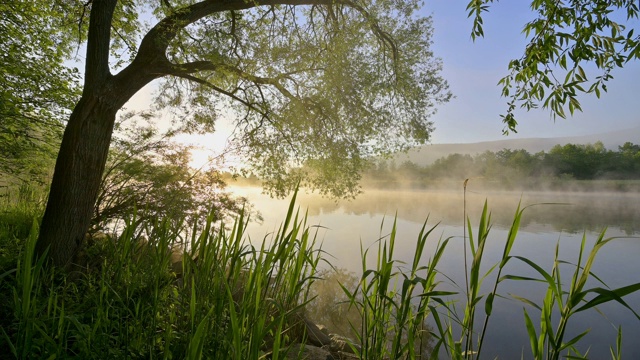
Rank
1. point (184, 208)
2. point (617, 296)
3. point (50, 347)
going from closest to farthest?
point (617, 296) < point (50, 347) < point (184, 208)

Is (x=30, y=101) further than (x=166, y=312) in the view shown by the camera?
Yes

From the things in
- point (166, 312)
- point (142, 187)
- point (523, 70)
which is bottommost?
point (166, 312)

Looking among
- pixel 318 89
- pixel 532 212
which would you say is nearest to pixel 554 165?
pixel 532 212

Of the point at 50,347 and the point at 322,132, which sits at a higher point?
the point at 322,132

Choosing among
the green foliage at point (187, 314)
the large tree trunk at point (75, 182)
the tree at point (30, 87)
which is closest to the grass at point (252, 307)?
the green foliage at point (187, 314)

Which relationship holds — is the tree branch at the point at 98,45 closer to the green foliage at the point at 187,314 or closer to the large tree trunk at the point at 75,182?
the large tree trunk at the point at 75,182

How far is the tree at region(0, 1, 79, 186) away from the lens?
17.5 feet

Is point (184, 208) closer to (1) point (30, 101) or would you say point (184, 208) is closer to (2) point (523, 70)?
(1) point (30, 101)

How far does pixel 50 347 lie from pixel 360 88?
21.1 feet

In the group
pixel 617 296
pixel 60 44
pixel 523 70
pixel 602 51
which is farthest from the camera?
pixel 60 44

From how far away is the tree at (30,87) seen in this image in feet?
17.5

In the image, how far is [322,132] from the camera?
22.4 ft

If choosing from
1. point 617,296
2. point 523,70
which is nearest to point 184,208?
point 523,70

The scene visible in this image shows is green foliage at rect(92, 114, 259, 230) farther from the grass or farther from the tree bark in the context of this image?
the grass
